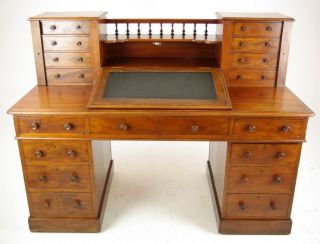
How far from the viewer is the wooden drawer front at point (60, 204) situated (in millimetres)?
2523

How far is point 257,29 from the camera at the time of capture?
2.58m

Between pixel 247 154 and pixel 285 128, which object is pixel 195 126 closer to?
pixel 247 154

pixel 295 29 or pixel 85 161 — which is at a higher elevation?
pixel 295 29

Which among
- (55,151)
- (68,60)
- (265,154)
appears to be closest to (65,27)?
(68,60)

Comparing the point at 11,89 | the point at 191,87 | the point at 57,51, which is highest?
the point at 57,51

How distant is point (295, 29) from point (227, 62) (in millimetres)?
1585

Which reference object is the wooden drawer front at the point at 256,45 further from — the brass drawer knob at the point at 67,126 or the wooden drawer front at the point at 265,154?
the brass drawer knob at the point at 67,126

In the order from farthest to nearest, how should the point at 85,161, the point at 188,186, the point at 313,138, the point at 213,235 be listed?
the point at 313,138 < the point at 188,186 < the point at 213,235 < the point at 85,161

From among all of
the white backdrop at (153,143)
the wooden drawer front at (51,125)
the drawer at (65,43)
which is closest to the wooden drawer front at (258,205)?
the white backdrop at (153,143)

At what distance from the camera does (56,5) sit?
3.71 metres

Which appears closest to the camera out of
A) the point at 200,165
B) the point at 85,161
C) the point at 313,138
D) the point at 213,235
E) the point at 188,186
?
the point at 85,161

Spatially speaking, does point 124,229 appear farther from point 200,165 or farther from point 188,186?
point 200,165

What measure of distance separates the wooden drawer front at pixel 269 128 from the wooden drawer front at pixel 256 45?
25.3 inches

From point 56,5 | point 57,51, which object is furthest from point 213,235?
point 56,5
